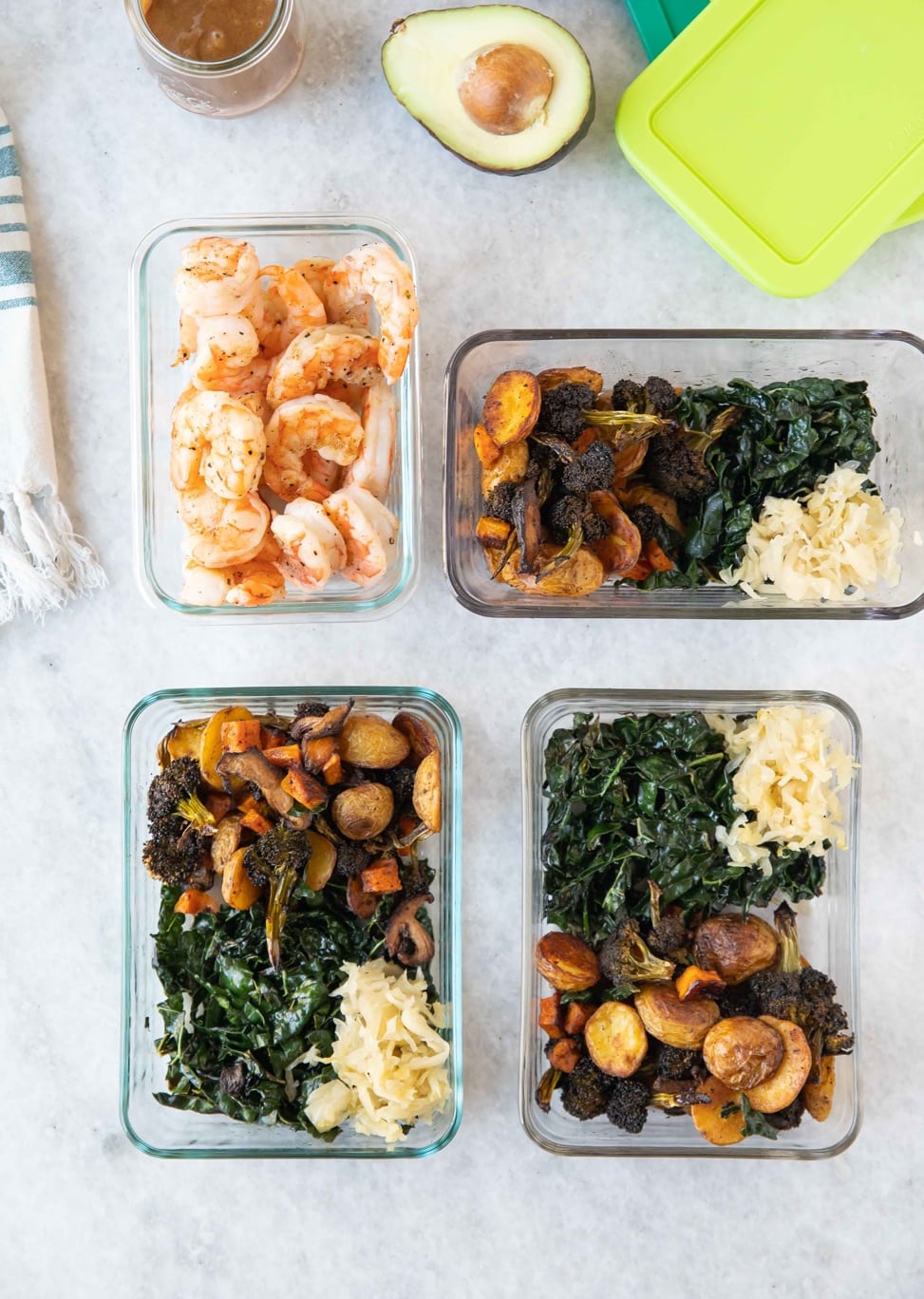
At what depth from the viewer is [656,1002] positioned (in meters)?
1.55

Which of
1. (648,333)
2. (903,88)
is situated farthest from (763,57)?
(648,333)

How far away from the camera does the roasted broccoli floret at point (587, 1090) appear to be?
5.20 ft

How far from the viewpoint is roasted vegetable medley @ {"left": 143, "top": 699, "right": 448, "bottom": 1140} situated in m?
1.54

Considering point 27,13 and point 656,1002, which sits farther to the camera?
point 27,13

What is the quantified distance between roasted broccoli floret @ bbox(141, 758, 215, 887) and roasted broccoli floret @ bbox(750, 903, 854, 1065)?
89 centimetres

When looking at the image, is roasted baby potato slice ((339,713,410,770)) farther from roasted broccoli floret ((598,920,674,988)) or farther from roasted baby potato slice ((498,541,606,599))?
roasted broccoli floret ((598,920,674,988))

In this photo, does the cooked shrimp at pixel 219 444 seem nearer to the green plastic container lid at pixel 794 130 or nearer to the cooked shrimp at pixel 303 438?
the cooked shrimp at pixel 303 438

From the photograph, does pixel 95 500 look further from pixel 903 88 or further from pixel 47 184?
pixel 903 88

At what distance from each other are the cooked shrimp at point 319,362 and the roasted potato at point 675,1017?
104 cm

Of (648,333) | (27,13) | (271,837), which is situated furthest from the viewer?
(27,13)

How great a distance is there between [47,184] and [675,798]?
1.47 meters

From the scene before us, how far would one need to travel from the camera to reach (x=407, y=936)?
1.60 m

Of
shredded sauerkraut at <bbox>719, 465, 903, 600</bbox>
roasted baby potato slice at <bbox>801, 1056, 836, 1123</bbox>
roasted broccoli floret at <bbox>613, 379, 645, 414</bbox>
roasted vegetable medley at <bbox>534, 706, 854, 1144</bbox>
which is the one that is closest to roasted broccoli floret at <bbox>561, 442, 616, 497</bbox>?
roasted broccoli floret at <bbox>613, 379, 645, 414</bbox>

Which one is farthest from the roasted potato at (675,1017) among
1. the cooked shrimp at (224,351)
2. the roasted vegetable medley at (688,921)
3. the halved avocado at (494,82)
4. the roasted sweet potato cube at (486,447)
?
the halved avocado at (494,82)
